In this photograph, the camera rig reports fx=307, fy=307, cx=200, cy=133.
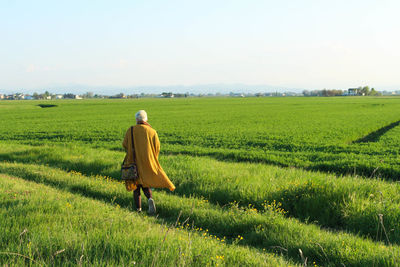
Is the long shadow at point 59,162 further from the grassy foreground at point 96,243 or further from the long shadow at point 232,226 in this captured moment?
the grassy foreground at point 96,243

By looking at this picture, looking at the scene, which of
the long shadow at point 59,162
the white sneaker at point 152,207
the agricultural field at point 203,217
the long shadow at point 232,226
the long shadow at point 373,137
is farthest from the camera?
the long shadow at point 373,137

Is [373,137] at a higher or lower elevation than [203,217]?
lower

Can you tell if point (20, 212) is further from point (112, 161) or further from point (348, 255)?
point (112, 161)

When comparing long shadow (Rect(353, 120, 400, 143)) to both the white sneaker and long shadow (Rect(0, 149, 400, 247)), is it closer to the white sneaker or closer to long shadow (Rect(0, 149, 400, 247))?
long shadow (Rect(0, 149, 400, 247))

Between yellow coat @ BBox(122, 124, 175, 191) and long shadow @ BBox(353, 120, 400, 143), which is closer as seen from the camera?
yellow coat @ BBox(122, 124, 175, 191)

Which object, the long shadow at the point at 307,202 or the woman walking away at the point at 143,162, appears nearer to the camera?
the long shadow at the point at 307,202

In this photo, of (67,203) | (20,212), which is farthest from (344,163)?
(20,212)

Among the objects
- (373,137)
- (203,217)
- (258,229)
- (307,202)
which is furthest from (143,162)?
(373,137)

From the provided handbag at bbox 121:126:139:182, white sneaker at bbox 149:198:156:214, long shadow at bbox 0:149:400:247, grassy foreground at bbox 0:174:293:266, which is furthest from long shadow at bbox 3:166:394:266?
long shadow at bbox 0:149:400:247

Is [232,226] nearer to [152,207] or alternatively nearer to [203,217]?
[203,217]

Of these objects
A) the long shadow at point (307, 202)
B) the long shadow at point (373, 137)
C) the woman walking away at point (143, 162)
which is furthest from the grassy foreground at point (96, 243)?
the long shadow at point (373, 137)

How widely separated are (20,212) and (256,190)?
5085mm

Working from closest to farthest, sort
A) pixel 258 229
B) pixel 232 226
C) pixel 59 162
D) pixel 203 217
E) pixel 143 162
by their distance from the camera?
pixel 258 229 < pixel 232 226 < pixel 203 217 < pixel 143 162 < pixel 59 162

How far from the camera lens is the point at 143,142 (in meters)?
7.27
